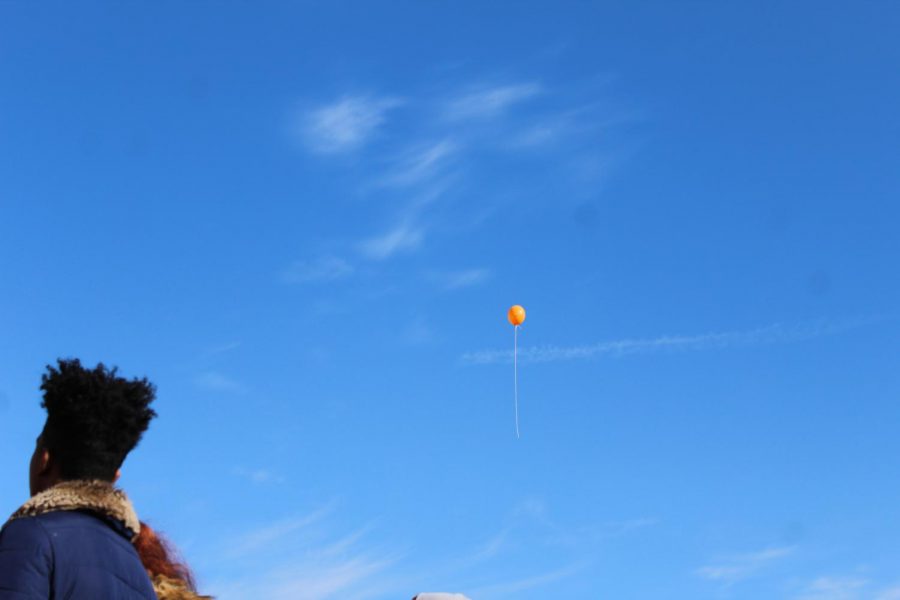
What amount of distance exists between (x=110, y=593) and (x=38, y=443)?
107 centimetres

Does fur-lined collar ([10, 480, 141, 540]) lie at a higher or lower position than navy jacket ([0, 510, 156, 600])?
higher

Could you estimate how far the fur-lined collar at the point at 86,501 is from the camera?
19.8 ft

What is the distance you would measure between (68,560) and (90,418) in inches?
37.0

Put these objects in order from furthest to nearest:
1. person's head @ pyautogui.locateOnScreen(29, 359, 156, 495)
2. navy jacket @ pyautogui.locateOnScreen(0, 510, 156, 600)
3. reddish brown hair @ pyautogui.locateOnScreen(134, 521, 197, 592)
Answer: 1. reddish brown hair @ pyautogui.locateOnScreen(134, 521, 197, 592)
2. person's head @ pyautogui.locateOnScreen(29, 359, 156, 495)
3. navy jacket @ pyautogui.locateOnScreen(0, 510, 156, 600)

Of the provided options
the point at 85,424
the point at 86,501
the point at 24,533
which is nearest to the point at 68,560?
the point at 24,533

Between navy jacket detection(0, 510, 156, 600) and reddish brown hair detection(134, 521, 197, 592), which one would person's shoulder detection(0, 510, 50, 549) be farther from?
reddish brown hair detection(134, 521, 197, 592)

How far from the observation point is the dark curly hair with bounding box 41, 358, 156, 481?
6480mm

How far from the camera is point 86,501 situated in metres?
6.20

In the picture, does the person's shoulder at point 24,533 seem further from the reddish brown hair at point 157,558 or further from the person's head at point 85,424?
the reddish brown hair at point 157,558

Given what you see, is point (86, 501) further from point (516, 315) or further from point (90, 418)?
point (516, 315)

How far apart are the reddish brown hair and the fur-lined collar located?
156 centimetres

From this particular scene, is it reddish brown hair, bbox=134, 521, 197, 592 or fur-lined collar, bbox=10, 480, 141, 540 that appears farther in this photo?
reddish brown hair, bbox=134, 521, 197, 592

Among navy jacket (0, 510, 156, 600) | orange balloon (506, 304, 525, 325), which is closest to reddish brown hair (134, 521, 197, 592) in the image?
navy jacket (0, 510, 156, 600)

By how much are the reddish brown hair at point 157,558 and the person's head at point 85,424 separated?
61.8 inches
